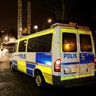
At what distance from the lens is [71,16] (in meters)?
20.7

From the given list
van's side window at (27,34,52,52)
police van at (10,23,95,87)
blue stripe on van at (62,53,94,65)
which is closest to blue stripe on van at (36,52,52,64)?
police van at (10,23,95,87)

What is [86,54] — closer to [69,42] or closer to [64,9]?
[69,42]

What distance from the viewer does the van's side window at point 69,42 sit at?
664 cm

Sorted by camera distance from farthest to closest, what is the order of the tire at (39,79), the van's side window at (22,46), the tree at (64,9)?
the tree at (64,9), the van's side window at (22,46), the tire at (39,79)

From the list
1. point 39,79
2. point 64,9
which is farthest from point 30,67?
point 64,9

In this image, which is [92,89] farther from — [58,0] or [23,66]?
[58,0]

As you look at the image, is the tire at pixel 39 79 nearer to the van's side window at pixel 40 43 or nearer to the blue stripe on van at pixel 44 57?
the blue stripe on van at pixel 44 57

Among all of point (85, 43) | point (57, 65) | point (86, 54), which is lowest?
point (57, 65)

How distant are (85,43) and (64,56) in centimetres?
128

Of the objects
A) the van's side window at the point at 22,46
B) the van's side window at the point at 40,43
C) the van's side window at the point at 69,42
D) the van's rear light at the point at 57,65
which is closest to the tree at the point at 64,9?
the van's side window at the point at 22,46

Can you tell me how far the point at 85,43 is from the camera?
7289mm

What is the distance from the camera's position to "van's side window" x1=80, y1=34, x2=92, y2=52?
7141 mm

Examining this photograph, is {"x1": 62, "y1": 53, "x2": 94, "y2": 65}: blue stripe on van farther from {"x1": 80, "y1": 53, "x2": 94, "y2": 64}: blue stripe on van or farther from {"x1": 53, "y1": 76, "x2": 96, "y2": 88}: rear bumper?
{"x1": 53, "y1": 76, "x2": 96, "y2": 88}: rear bumper

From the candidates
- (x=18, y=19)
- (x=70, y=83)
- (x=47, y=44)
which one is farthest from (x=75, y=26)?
(x=18, y=19)
